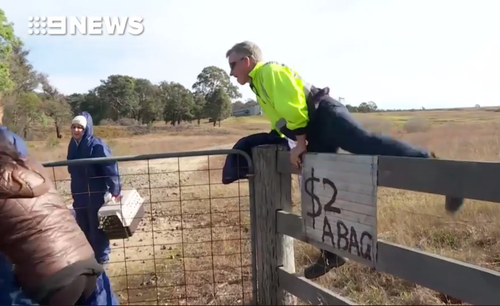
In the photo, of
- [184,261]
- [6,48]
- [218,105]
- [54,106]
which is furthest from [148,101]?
[184,261]

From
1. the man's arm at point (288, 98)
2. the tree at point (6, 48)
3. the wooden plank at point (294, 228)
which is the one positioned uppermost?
the tree at point (6, 48)

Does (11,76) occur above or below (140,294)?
above

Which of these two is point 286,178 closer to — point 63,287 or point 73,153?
point 63,287

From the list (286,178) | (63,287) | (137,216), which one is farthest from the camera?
(137,216)

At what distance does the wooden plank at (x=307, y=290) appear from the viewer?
2717mm

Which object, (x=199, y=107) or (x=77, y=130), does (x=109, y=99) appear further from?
(x=77, y=130)

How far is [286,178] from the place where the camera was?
3.42 metres

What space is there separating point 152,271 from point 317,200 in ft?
11.2

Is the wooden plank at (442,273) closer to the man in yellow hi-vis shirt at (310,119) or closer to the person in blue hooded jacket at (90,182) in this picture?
the man in yellow hi-vis shirt at (310,119)

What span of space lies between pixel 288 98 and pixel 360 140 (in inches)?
19.7

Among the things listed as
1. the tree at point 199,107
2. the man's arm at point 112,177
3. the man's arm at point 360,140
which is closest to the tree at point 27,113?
the tree at point 199,107

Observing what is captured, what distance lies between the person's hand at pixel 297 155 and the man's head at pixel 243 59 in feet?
2.21

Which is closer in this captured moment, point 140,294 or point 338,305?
point 338,305

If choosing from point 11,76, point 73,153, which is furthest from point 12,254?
point 11,76
